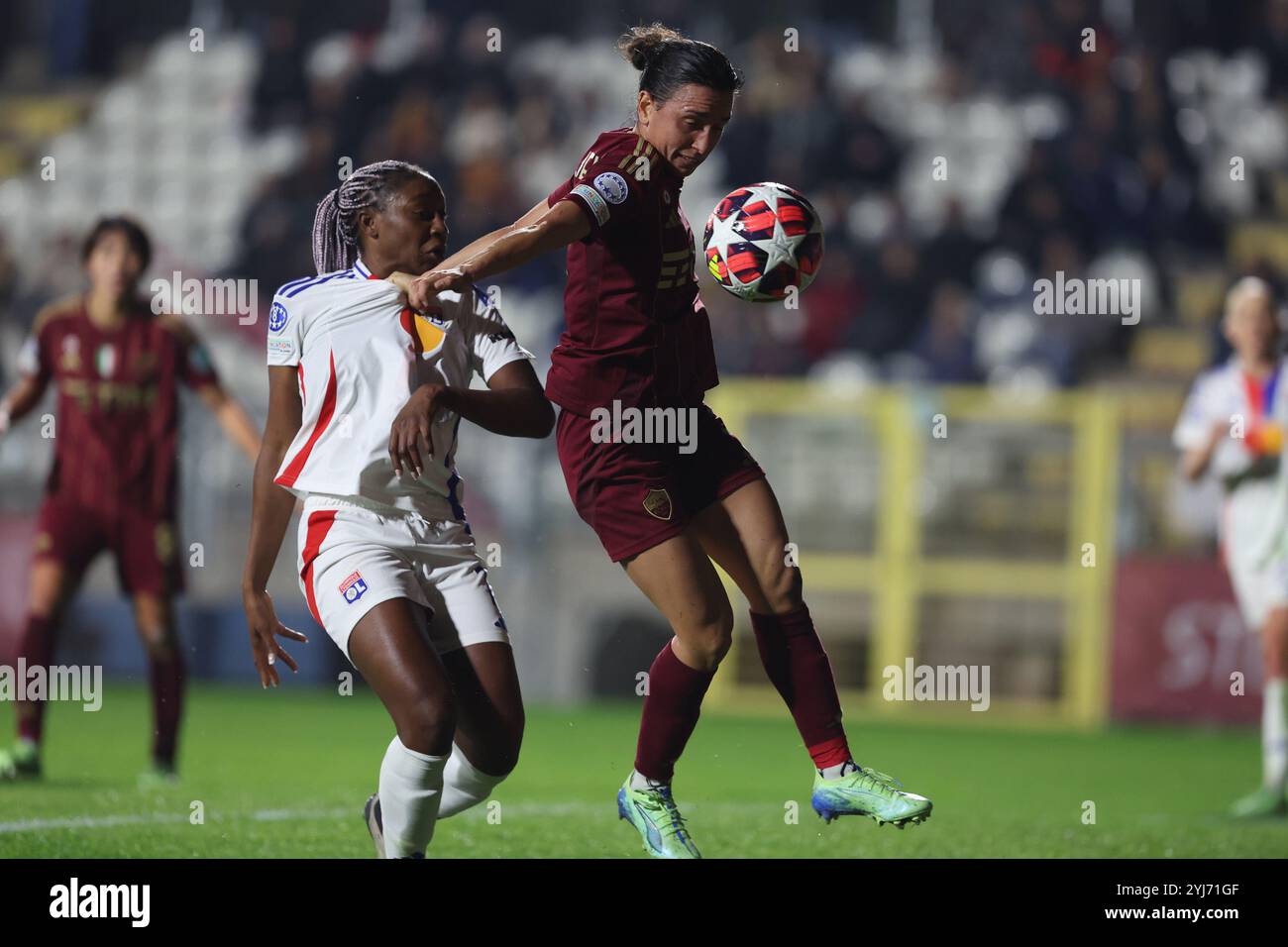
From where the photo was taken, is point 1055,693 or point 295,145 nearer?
point 1055,693

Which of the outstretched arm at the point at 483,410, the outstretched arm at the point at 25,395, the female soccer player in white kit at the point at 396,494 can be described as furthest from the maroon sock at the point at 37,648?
the outstretched arm at the point at 483,410

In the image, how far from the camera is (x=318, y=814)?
569 cm

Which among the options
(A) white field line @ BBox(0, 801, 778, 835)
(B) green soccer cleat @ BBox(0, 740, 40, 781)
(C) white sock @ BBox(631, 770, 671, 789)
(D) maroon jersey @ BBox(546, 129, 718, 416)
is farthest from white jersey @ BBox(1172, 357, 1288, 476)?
(B) green soccer cleat @ BBox(0, 740, 40, 781)

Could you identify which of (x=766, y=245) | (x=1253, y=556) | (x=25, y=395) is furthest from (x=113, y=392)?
(x=1253, y=556)

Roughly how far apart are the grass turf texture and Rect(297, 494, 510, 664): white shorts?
99 cm

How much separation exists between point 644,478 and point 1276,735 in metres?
3.99

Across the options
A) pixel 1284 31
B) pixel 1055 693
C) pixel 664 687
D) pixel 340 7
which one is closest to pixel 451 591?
pixel 664 687

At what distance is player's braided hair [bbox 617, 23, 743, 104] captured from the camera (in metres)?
4.38

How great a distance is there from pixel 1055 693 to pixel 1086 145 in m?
5.43

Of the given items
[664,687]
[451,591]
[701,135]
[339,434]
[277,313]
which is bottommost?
[664,687]

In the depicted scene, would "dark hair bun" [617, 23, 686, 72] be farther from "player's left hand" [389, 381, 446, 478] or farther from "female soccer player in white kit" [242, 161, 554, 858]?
"player's left hand" [389, 381, 446, 478]

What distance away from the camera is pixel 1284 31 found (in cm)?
1534
